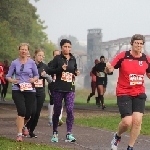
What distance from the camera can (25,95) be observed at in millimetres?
10594

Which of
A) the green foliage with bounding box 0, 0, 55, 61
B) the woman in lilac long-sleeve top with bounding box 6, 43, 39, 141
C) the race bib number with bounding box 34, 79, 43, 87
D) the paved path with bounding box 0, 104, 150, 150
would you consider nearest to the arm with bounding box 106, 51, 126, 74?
the paved path with bounding box 0, 104, 150, 150

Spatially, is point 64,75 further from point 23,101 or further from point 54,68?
point 23,101

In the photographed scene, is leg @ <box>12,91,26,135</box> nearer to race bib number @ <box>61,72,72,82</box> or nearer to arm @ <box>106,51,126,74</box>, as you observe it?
race bib number @ <box>61,72,72,82</box>

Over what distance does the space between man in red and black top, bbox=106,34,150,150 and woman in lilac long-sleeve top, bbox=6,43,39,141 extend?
203 cm

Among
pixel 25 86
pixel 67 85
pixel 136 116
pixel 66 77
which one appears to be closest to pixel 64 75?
pixel 66 77

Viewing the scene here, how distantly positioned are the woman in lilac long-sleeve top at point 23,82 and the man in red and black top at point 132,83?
2.03m

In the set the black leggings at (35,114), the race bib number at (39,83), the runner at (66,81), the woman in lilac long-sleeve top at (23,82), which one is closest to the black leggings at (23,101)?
the woman in lilac long-sleeve top at (23,82)

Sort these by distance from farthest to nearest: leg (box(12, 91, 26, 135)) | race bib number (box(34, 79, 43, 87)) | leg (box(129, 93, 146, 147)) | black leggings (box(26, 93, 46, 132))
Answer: race bib number (box(34, 79, 43, 87)) < black leggings (box(26, 93, 46, 132)) < leg (box(12, 91, 26, 135)) < leg (box(129, 93, 146, 147))

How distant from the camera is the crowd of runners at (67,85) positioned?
8961 millimetres

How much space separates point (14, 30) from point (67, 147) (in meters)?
52.5

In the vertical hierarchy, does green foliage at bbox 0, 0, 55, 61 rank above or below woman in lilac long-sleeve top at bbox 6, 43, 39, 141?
above

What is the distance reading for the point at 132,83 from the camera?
8.98 m

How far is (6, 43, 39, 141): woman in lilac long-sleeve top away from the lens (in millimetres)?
10469

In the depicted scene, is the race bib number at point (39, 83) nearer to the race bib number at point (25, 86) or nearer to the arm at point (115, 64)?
the race bib number at point (25, 86)
